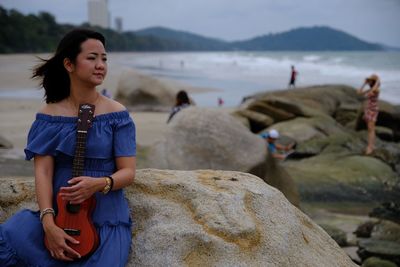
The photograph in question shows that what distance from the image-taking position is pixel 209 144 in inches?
240

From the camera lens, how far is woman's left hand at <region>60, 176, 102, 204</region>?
238 cm

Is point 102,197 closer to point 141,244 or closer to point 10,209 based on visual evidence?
point 141,244

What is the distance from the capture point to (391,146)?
12.6 meters

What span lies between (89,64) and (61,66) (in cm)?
17

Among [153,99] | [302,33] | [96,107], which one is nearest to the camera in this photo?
[96,107]

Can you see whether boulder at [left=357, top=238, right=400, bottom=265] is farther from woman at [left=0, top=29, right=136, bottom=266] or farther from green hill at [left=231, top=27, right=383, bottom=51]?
green hill at [left=231, top=27, right=383, bottom=51]

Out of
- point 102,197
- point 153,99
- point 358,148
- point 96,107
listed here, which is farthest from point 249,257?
point 153,99

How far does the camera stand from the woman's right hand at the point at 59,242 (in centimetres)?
239

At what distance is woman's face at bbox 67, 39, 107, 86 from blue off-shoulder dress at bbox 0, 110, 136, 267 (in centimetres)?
19

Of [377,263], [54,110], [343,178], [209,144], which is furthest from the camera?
[343,178]

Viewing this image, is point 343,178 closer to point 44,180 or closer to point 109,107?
point 109,107

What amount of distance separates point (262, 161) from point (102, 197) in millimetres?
3781

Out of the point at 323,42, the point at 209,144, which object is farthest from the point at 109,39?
the point at 209,144

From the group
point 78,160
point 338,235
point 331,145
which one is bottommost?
point 331,145
